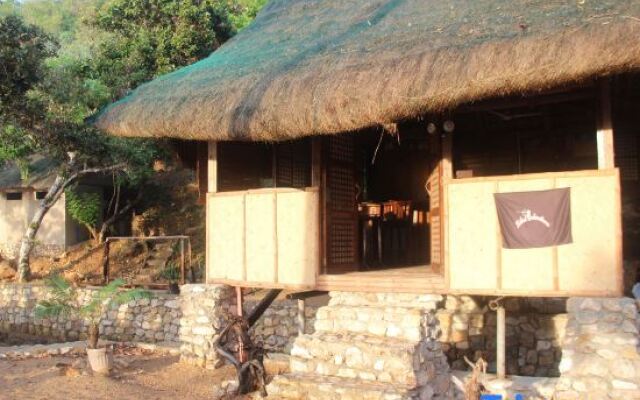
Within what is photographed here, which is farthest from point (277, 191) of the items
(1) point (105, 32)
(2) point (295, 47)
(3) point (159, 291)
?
(1) point (105, 32)

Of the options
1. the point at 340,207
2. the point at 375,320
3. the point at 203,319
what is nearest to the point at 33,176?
the point at 203,319

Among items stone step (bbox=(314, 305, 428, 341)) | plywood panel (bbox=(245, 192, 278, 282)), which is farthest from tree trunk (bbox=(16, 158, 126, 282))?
stone step (bbox=(314, 305, 428, 341))

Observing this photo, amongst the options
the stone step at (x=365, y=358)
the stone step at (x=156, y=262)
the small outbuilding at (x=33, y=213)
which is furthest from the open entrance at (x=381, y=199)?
the small outbuilding at (x=33, y=213)

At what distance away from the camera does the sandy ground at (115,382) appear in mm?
8039

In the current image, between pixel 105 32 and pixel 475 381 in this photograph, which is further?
pixel 105 32

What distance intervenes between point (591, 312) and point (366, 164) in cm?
596

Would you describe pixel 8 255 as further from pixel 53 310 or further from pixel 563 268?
pixel 563 268

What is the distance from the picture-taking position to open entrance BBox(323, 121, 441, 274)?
28.8 ft

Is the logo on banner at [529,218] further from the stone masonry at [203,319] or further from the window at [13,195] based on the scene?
the window at [13,195]

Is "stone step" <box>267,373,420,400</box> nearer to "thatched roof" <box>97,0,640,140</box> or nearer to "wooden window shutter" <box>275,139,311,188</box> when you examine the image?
"thatched roof" <box>97,0,640,140</box>

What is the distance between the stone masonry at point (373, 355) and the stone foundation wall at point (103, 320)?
654 cm

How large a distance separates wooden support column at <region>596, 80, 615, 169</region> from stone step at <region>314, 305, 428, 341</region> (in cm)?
258

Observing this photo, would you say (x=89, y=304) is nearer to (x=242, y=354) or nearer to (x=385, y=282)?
(x=242, y=354)

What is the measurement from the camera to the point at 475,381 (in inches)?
235
